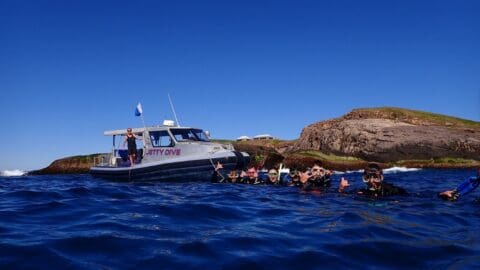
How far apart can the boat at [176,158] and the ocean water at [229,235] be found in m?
8.80

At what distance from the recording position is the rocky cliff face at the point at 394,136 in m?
53.8

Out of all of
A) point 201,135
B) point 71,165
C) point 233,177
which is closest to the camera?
point 233,177

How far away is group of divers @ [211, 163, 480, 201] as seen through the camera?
12211 millimetres

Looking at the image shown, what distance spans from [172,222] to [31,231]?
227cm

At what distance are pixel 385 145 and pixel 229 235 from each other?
52.7 meters

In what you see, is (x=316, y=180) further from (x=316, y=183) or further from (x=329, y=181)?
(x=329, y=181)

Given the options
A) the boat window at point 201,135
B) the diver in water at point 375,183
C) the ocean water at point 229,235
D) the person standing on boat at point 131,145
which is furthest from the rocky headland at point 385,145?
the ocean water at point 229,235

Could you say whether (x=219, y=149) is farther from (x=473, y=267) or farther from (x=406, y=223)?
(x=473, y=267)

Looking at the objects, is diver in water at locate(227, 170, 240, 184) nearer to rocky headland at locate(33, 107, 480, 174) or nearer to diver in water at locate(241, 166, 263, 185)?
diver in water at locate(241, 166, 263, 185)

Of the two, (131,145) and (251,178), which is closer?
(251,178)

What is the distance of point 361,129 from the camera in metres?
61.1

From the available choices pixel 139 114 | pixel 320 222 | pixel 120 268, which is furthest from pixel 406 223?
pixel 139 114

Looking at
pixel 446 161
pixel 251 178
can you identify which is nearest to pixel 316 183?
pixel 251 178

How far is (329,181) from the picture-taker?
1650 cm
